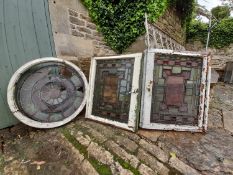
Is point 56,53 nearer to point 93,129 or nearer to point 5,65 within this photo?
→ point 5,65

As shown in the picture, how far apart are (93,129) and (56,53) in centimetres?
143

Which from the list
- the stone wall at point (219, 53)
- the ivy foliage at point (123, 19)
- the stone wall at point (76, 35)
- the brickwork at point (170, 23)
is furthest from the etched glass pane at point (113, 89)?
the stone wall at point (219, 53)

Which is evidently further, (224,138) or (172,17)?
(172,17)

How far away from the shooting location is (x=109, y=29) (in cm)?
412

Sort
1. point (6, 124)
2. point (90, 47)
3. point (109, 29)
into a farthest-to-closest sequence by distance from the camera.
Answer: point (109, 29), point (90, 47), point (6, 124)

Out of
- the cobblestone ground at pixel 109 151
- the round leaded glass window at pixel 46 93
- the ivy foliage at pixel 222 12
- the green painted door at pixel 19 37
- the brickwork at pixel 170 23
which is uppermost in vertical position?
the ivy foliage at pixel 222 12

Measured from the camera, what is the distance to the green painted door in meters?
2.62

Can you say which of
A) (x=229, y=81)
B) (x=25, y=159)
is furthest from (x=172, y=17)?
(x=25, y=159)

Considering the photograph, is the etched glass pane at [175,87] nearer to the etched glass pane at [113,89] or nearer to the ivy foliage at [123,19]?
the etched glass pane at [113,89]

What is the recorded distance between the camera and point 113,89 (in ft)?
8.99

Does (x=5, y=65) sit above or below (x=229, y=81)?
above

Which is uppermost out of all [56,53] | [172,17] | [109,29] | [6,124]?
[172,17]

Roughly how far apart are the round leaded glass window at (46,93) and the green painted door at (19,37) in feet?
0.91

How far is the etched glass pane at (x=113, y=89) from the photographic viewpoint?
262 centimetres
